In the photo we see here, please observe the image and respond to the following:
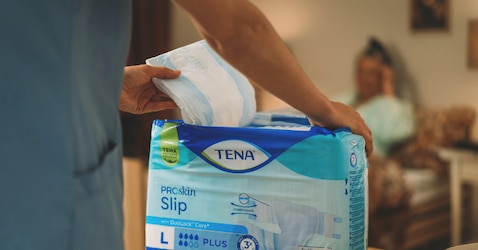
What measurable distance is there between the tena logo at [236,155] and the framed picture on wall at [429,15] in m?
4.44

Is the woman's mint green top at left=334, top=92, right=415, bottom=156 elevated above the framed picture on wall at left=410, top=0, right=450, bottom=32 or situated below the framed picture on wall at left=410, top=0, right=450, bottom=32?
below

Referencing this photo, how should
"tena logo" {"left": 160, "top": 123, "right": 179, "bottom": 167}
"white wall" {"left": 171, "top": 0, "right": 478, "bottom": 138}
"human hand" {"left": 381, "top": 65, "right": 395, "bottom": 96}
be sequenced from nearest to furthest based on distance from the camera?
"tena logo" {"left": 160, "top": 123, "right": 179, "bottom": 167} → "white wall" {"left": 171, "top": 0, "right": 478, "bottom": 138} → "human hand" {"left": 381, "top": 65, "right": 395, "bottom": 96}

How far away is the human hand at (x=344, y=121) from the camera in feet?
3.07

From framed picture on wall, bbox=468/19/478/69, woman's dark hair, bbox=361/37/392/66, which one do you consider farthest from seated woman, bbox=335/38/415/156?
framed picture on wall, bbox=468/19/478/69

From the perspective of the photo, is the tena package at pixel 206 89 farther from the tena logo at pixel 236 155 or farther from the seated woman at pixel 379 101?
the seated woman at pixel 379 101

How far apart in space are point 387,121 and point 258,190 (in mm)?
4092

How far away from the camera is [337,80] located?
223 inches

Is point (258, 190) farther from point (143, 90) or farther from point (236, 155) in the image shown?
point (143, 90)

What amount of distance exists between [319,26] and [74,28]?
509 centimetres

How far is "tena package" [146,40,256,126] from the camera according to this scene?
0.99m

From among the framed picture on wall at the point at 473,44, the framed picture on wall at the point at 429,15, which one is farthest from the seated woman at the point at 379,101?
the framed picture on wall at the point at 473,44

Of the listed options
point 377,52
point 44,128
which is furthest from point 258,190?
point 377,52

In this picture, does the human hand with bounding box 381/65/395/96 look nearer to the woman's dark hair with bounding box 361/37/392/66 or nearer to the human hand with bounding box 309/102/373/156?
the woman's dark hair with bounding box 361/37/392/66

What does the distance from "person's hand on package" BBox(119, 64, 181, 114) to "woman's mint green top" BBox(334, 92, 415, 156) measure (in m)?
3.90
